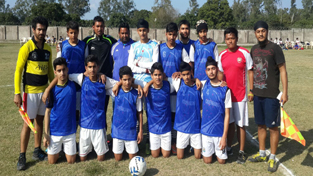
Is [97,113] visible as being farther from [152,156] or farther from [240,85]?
[240,85]

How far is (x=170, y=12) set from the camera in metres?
80.6

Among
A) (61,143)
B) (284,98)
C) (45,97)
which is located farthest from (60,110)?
(284,98)

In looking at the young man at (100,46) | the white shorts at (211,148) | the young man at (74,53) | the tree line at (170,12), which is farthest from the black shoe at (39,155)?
the tree line at (170,12)

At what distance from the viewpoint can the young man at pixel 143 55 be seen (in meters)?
5.13

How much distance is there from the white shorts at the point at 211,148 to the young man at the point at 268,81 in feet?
2.48

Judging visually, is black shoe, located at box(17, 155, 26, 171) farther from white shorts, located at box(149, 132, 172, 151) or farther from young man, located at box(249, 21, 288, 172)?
young man, located at box(249, 21, 288, 172)

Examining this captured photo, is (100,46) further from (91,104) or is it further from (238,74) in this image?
(238,74)

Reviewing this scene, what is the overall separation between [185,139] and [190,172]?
2.24 feet

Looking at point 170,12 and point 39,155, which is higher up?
point 170,12

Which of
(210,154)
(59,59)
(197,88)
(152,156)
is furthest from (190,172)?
(59,59)

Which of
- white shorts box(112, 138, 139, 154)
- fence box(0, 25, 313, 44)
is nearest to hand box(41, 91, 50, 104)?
white shorts box(112, 138, 139, 154)

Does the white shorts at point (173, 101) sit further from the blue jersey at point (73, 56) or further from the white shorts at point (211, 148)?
the blue jersey at point (73, 56)

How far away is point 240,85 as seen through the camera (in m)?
4.75

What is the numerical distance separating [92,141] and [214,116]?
2.18 metres
